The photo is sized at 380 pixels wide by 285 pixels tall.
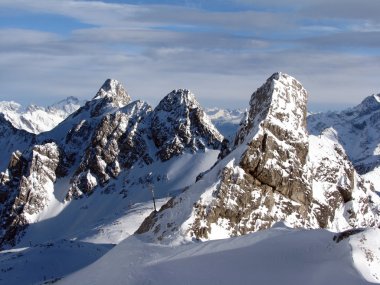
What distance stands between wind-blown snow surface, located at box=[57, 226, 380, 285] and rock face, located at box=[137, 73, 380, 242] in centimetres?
1494

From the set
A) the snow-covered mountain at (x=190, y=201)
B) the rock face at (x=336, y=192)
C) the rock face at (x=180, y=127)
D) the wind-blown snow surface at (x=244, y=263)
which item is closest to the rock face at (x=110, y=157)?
the rock face at (x=180, y=127)

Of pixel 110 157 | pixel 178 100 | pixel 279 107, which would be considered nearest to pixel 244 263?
pixel 279 107

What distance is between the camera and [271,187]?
219ft

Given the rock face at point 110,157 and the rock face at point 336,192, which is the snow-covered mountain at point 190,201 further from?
the rock face at point 110,157

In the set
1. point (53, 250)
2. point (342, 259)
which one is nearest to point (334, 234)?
point (342, 259)

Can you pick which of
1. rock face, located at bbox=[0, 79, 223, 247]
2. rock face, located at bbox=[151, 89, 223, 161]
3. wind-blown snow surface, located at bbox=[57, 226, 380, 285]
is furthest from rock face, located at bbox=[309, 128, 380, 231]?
rock face, located at bbox=[151, 89, 223, 161]

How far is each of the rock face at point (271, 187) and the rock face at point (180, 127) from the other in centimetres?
7785

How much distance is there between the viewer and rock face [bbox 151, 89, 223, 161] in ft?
532

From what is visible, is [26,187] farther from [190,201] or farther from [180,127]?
[190,201]

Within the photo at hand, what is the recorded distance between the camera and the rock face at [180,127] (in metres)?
162

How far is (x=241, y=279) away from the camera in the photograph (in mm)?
28078

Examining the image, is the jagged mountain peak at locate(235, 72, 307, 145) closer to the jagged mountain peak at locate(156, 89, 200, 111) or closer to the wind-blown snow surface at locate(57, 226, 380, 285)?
the wind-blown snow surface at locate(57, 226, 380, 285)

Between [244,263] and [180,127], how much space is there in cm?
13550

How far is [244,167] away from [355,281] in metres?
39.0
